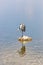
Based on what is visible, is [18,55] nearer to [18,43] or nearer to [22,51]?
[22,51]

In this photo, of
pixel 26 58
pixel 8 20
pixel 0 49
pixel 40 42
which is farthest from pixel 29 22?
pixel 26 58

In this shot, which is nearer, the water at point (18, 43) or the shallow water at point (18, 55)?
the shallow water at point (18, 55)

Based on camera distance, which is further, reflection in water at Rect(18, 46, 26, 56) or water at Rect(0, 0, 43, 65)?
reflection in water at Rect(18, 46, 26, 56)

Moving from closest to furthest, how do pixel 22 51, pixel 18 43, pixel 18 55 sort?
pixel 18 55 < pixel 22 51 < pixel 18 43

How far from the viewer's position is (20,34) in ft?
25.9

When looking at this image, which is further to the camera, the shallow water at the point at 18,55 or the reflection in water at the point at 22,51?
the reflection in water at the point at 22,51

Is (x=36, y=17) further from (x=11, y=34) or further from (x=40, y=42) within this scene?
(x=40, y=42)

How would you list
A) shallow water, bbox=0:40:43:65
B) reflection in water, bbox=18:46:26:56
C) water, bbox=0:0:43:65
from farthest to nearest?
reflection in water, bbox=18:46:26:56 < water, bbox=0:0:43:65 < shallow water, bbox=0:40:43:65

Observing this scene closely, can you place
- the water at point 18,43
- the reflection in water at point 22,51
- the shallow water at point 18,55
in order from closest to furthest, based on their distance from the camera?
the shallow water at point 18,55, the water at point 18,43, the reflection in water at point 22,51

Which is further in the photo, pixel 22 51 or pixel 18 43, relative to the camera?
pixel 18 43

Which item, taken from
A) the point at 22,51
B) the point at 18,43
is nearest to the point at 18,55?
the point at 22,51

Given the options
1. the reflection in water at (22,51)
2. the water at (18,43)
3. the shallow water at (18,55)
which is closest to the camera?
the shallow water at (18,55)

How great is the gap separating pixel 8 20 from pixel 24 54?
465 centimetres

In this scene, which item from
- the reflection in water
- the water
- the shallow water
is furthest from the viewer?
the reflection in water
